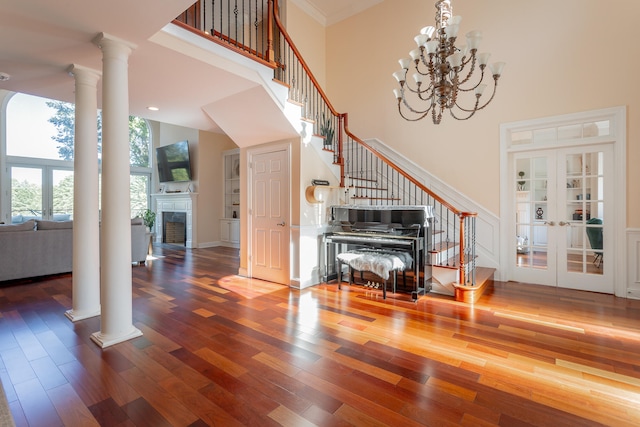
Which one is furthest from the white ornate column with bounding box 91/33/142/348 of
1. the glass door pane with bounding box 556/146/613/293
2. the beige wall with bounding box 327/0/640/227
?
the glass door pane with bounding box 556/146/613/293

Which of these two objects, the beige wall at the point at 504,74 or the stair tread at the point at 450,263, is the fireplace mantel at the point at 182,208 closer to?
the beige wall at the point at 504,74

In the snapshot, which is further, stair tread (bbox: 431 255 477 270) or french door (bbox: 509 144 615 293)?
french door (bbox: 509 144 615 293)

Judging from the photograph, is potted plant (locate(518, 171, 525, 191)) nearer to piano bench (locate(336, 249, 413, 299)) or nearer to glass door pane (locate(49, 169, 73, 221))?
piano bench (locate(336, 249, 413, 299))

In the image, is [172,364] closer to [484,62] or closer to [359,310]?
[359,310]

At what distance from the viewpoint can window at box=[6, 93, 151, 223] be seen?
773cm

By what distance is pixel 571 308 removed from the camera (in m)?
3.64

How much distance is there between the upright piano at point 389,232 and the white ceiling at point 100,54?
2.34 metres

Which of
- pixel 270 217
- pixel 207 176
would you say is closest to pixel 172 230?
pixel 207 176

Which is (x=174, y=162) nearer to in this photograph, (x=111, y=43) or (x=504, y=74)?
(x=111, y=43)

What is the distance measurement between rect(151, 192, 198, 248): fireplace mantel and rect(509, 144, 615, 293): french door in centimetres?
739

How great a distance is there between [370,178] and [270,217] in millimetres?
2103

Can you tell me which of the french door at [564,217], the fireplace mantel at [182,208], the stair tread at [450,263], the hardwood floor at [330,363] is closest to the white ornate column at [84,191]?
the hardwood floor at [330,363]

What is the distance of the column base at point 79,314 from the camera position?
3268 mm

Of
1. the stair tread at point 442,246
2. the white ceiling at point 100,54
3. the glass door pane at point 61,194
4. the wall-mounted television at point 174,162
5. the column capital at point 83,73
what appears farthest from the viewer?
the wall-mounted television at point 174,162
